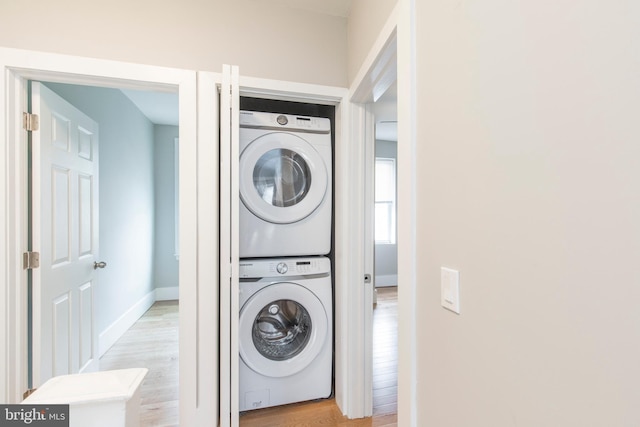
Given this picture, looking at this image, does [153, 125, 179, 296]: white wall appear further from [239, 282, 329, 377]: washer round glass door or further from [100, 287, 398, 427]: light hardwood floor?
[239, 282, 329, 377]: washer round glass door

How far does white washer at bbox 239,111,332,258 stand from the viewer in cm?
179

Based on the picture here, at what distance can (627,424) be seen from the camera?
42cm

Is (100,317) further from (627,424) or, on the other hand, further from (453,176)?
(627,424)

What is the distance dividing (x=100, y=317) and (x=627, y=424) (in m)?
3.31

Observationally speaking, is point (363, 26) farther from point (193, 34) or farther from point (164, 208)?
point (164, 208)

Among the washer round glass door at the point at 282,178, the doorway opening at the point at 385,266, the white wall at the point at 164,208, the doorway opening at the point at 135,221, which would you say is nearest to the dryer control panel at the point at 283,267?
the washer round glass door at the point at 282,178

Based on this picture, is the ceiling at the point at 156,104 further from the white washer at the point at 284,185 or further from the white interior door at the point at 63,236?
the white washer at the point at 284,185

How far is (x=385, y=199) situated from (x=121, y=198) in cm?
384

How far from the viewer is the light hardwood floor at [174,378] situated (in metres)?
1.76

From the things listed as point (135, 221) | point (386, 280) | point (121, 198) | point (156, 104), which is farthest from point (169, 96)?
point (386, 280)

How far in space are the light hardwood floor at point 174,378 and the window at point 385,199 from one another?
168cm

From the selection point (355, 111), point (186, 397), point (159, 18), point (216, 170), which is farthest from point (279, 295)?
point (159, 18)

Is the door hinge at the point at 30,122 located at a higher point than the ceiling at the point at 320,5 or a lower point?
lower

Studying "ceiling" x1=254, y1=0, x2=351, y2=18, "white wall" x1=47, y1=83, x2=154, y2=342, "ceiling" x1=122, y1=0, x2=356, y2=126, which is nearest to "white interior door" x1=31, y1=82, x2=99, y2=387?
"white wall" x1=47, y1=83, x2=154, y2=342
